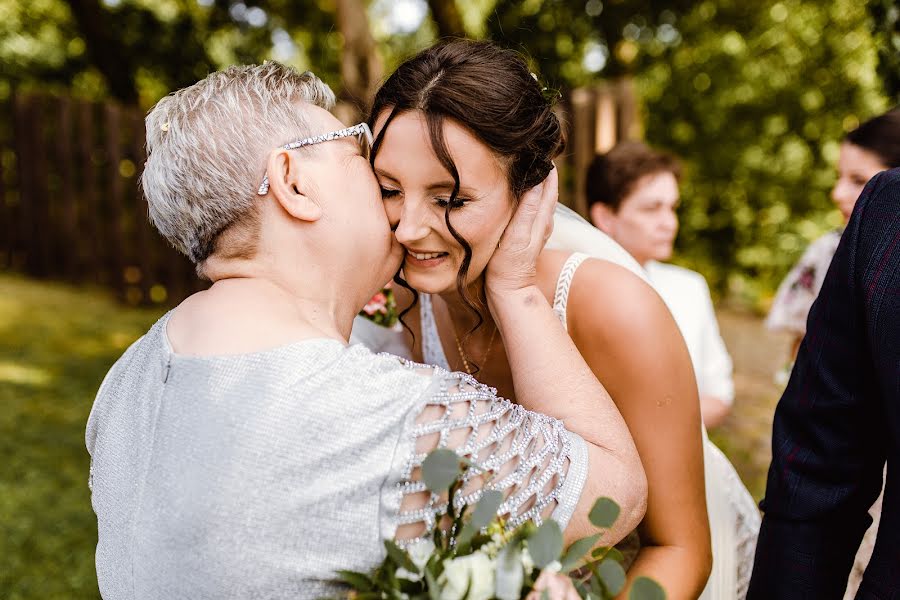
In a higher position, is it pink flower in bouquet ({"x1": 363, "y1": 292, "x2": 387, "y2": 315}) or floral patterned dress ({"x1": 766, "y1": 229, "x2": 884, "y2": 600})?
floral patterned dress ({"x1": 766, "y1": 229, "x2": 884, "y2": 600})

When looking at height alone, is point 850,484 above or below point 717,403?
above

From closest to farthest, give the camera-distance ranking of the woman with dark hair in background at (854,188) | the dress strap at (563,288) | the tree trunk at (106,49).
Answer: the dress strap at (563,288) → the woman with dark hair in background at (854,188) → the tree trunk at (106,49)

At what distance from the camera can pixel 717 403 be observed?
417cm

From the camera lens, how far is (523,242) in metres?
2.17

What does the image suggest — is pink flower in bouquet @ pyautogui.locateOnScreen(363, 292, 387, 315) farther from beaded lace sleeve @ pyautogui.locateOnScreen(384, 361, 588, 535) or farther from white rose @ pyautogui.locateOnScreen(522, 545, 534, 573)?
white rose @ pyautogui.locateOnScreen(522, 545, 534, 573)

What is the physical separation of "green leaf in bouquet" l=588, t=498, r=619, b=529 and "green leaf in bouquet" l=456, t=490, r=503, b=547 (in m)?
0.17

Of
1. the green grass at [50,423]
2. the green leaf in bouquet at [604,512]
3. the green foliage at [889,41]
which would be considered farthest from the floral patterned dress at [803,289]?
the green grass at [50,423]

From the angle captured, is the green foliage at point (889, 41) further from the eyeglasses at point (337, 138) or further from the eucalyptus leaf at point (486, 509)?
the eucalyptus leaf at point (486, 509)

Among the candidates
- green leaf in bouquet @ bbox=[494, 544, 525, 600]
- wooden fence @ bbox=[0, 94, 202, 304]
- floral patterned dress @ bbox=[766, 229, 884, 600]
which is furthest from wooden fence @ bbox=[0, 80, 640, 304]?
green leaf in bouquet @ bbox=[494, 544, 525, 600]

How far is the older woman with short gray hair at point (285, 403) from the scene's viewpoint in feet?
4.82

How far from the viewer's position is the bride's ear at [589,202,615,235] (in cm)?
445

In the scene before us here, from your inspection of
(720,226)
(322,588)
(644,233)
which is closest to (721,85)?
(720,226)

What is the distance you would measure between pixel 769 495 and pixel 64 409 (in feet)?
20.4

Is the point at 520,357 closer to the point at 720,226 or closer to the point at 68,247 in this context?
the point at 720,226
